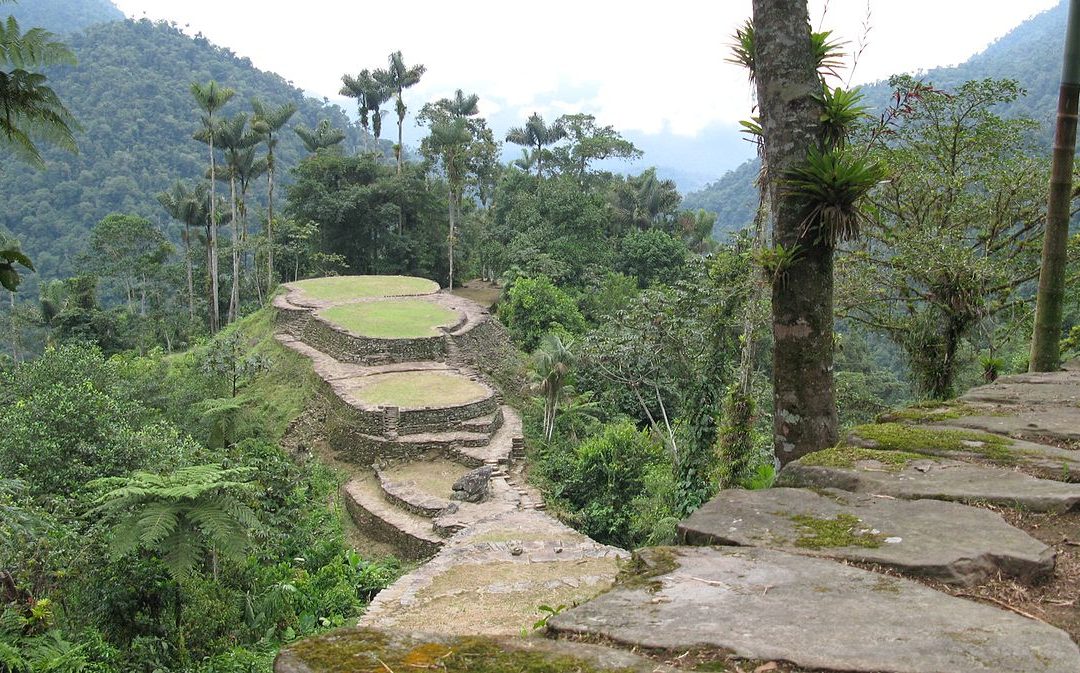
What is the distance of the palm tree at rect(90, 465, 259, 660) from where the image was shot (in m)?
6.77

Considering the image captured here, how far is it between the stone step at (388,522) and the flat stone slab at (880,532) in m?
9.29

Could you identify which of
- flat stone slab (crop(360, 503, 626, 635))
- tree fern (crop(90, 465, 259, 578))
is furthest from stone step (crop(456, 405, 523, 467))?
tree fern (crop(90, 465, 259, 578))

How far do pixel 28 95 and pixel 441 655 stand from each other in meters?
3.16

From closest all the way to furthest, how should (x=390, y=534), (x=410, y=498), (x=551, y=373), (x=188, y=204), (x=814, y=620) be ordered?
(x=814, y=620) → (x=390, y=534) → (x=410, y=498) → (x=551, y=373) → (x=188, y=204)

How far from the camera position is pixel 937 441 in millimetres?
2930

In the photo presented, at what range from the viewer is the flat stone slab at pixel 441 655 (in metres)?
1.36

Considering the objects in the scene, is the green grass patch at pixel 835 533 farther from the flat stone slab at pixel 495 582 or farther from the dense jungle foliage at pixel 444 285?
the flat stone slab at pixel 495 582

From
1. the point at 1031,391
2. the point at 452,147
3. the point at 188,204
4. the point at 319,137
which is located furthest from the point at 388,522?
the point at 319,137

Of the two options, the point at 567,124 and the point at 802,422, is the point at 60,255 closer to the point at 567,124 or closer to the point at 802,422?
the point at 567,124

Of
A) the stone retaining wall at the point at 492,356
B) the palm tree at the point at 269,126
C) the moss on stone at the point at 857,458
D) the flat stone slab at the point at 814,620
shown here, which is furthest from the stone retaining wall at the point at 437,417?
the palm tree at the point at 269,126

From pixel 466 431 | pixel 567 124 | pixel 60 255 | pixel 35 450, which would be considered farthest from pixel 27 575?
pixel 60 255

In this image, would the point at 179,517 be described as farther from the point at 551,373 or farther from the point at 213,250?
the point at 213,250

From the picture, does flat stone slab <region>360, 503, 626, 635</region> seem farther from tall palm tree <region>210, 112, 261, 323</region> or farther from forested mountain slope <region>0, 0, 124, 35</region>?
forested mountain slope <region>0, 0, 124, 35</region>

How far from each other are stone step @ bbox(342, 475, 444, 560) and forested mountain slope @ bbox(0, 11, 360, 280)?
26.2 metres
